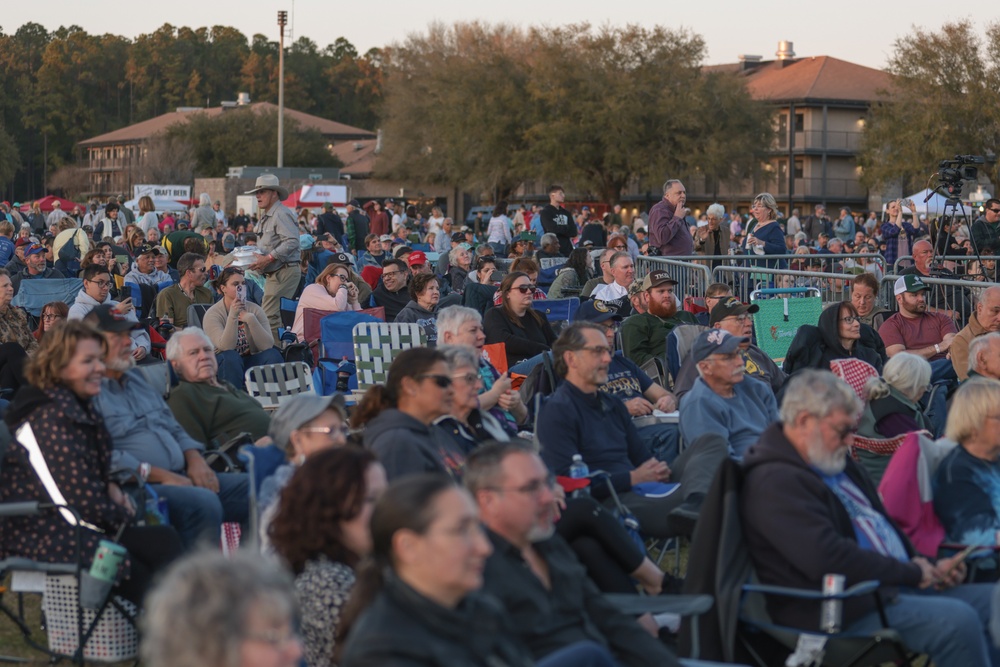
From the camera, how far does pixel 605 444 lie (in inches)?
248

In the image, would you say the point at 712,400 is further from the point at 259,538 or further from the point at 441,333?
the point at 259,538

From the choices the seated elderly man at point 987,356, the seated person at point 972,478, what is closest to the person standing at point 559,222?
the seated elderly man at point 987,356

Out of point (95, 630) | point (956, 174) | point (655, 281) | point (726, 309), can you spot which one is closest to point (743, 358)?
point (726, 309)

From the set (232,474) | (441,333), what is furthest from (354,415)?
(441,333)

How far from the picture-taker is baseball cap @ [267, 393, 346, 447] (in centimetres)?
489

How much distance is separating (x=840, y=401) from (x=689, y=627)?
931 mm

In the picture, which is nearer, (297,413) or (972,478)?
(297,413)

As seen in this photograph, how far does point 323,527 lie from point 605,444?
2.69 meters

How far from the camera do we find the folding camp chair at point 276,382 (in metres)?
8.52

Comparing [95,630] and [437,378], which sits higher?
[437,378]

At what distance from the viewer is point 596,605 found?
4.18 metres

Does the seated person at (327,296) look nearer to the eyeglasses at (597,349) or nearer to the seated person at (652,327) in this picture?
the seated person at (652,327)

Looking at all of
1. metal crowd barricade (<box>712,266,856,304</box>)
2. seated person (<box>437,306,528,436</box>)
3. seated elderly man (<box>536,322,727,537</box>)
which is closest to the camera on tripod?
metal crowd barricade (<box>712,266,856,304</box>)

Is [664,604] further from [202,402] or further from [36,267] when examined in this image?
[36,267]
